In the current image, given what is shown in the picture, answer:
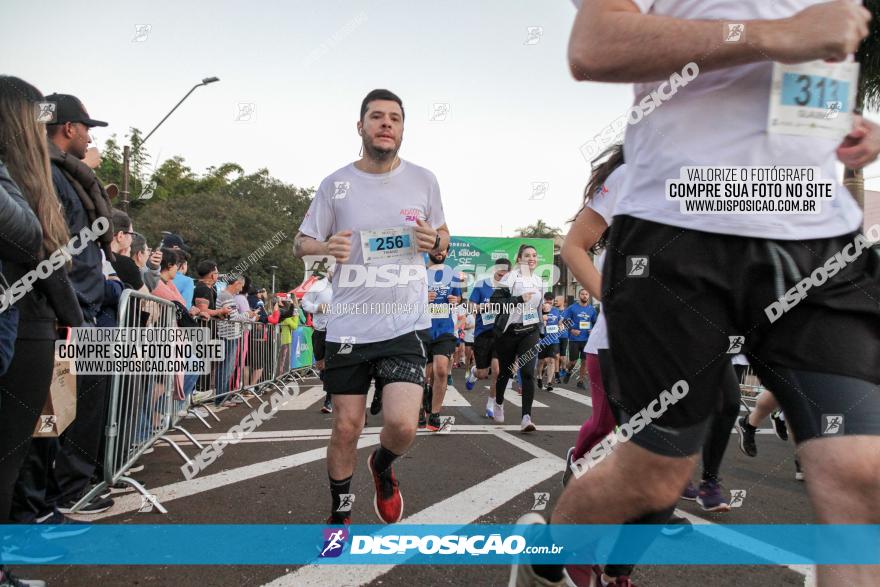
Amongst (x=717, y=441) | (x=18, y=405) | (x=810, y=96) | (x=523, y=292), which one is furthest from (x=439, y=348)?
(x=810, y=96)

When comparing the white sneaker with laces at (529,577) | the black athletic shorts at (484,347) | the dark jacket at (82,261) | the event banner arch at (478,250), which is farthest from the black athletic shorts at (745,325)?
the event banner arch at (478,250)

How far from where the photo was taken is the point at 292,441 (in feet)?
20.9

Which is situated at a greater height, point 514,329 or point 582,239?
point 582,239

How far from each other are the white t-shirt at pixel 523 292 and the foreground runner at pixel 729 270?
6.29 m

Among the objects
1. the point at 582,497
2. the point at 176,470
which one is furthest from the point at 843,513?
the point at 176,470

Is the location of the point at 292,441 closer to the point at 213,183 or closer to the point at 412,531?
the point at 412,531

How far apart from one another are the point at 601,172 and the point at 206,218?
43.8m

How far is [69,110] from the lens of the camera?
11.7ft

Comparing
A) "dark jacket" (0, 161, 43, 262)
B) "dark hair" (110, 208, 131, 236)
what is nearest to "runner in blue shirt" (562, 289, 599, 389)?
"dark hair" (110, 208, 131, 236)

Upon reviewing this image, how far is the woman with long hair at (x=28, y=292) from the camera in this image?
8.29 feet

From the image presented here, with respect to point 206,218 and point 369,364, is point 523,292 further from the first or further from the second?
point 206,218

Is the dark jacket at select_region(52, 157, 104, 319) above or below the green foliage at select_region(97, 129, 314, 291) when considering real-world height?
below

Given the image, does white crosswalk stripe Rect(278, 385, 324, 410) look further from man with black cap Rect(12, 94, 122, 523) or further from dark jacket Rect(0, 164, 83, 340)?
dark jacket Rect(0, 164, 83, 340)

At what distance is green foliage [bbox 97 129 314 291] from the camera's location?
41281 millimetres
